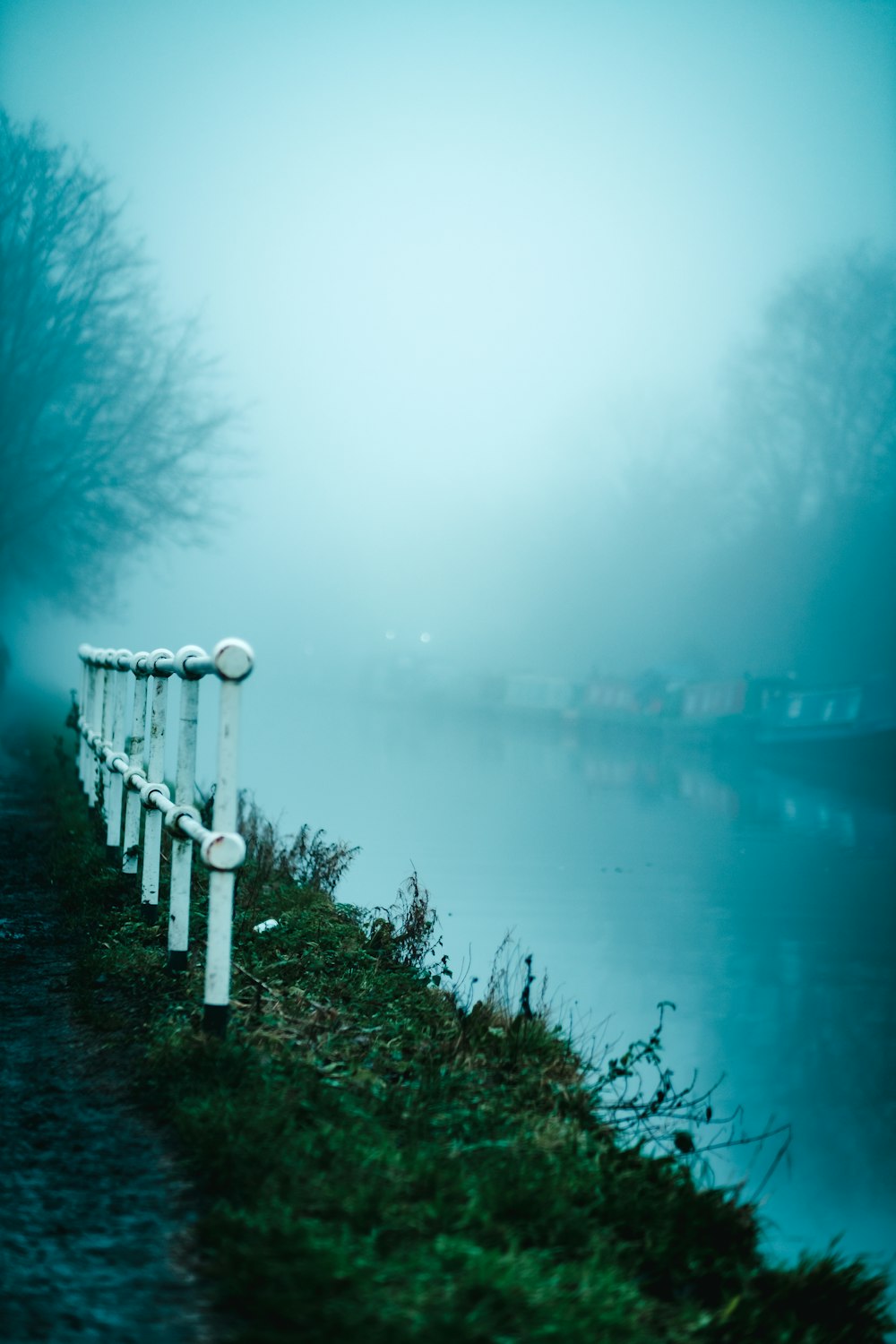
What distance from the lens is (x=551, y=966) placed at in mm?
10656

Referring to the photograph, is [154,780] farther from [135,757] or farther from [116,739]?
[116,739]

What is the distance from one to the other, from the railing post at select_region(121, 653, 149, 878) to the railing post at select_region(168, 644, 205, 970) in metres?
1.48

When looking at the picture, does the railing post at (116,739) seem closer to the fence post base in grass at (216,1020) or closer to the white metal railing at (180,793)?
the white metal railing at (180,793)

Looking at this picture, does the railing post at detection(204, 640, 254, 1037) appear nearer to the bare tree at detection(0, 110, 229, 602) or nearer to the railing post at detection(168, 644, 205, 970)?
the railing post at detection(168, 644, 205, 970)

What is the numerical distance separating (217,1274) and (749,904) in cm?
1315

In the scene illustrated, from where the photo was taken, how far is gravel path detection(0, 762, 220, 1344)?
2.87 meters

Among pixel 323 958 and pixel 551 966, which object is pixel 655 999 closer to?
pixel 551 966

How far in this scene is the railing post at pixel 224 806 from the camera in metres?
4.54

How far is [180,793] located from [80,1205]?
2128 millimetres

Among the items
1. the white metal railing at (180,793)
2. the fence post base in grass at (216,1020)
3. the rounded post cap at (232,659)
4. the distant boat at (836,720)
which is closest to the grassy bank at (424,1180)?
the fence post base in grass at (216,1020)

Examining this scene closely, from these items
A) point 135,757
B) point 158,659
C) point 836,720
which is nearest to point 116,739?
point 135,757

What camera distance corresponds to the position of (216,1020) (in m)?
4.70

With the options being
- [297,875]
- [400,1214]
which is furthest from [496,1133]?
[297,875]

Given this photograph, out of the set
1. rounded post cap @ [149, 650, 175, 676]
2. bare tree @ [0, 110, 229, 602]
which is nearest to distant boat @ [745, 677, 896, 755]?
bare tree @ [0, 110, 229, 602]
